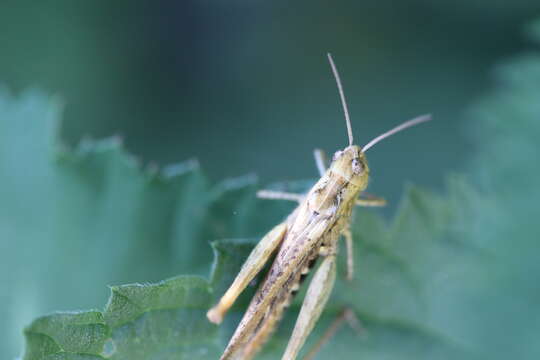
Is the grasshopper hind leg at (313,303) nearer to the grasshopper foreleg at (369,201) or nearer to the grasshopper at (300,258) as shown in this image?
the grasshopper at (300,258)

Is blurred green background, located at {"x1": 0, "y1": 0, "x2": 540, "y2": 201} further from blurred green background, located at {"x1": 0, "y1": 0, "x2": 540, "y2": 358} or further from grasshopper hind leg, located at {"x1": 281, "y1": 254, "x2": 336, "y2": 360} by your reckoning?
grasshopper hind leg, located at {"x1": 281, "y1": 254, "x2": 336, "y2": 360}

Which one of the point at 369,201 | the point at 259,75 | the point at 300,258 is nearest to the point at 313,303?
the point at 300,258

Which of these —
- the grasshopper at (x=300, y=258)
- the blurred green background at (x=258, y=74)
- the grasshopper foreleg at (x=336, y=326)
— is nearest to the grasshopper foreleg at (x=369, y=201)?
the grasshopper at (x=300, y=258)

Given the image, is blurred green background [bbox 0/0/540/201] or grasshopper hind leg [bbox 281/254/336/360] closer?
grasshopper hind leg [bbox 281/254/336/360]

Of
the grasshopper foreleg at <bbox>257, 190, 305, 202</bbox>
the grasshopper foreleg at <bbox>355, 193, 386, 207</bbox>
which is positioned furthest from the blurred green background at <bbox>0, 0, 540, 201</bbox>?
the grasshopper foreleg at <bbox>257, 190, 305, 202</bbox>

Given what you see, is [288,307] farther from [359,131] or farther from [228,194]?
[359,131]

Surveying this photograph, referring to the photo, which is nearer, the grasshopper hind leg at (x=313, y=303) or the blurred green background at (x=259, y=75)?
the grasshopper hind leg at (x=313, y=303)

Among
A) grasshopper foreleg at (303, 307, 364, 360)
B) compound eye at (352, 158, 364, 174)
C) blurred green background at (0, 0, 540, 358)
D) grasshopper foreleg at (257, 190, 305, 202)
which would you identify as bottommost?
grasshopper foreleg at (303, 307, 364, 360)
